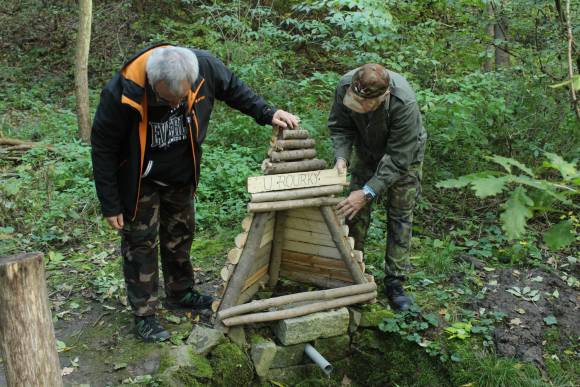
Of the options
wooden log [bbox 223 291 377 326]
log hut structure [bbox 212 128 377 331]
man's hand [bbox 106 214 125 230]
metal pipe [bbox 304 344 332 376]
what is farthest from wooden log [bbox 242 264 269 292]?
man's hand [bbox 106 214 125 230]

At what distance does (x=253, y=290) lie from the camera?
183 inches

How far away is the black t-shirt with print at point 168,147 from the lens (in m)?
3.45

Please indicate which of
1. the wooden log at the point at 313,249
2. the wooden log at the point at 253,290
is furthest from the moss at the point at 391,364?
the wooden log at the point at 253,290

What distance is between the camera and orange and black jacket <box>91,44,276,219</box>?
3273 mm

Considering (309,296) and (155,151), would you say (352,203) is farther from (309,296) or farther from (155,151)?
(155,151)

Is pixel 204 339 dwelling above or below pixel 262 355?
above

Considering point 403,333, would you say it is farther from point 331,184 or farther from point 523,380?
point 331,184

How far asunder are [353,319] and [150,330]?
165 cm

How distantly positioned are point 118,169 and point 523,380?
325cm

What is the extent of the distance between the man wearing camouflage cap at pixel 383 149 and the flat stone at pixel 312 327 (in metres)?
0.51

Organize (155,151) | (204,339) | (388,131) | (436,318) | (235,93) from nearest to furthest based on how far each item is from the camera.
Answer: (155,151), (235,93), (204,339), (388,131), (436,318)

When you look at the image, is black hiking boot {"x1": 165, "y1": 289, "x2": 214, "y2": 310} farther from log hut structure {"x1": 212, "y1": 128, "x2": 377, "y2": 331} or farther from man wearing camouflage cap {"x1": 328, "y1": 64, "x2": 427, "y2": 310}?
man wearing camouflage cap {"x1": 328, "y1": 64, "x2": 427, "y2": 310}

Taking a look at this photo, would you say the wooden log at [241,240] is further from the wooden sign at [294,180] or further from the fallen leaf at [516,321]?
the fallen leaf at [516,321]

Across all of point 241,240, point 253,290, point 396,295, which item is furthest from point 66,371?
point 396,295
